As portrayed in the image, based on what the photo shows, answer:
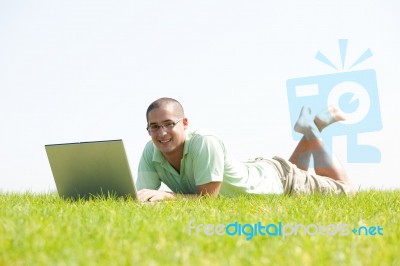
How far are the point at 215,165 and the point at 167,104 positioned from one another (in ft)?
2.48

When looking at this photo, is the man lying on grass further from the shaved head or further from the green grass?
the green grass

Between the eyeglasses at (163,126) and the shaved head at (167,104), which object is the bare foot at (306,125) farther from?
the eyeglasses at (163,126)

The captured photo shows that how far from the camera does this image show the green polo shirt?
5.31 meters

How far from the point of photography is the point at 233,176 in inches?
230

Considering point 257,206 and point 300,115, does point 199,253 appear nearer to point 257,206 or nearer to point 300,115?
point 257,206

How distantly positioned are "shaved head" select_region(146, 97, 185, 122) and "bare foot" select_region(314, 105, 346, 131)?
91.2 inches

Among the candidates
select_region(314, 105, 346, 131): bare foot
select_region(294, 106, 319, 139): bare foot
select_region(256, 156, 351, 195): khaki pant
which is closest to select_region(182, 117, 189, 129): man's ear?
select_region(256, 156, 351, 195): khaki pant

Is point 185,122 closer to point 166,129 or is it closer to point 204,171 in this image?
point 166,129

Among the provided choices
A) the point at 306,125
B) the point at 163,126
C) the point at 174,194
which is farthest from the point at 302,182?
the point at 163,126

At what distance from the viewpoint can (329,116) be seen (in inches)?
278

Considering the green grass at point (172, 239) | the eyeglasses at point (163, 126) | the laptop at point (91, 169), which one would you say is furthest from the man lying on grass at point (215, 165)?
the green grass at point (172, 239)

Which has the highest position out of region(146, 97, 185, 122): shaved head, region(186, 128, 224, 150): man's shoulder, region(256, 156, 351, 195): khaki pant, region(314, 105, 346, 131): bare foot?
region(146, 97, 185, 122): shaved head

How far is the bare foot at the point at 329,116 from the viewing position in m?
7.02

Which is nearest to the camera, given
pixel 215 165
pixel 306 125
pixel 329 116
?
pixel 215 165
